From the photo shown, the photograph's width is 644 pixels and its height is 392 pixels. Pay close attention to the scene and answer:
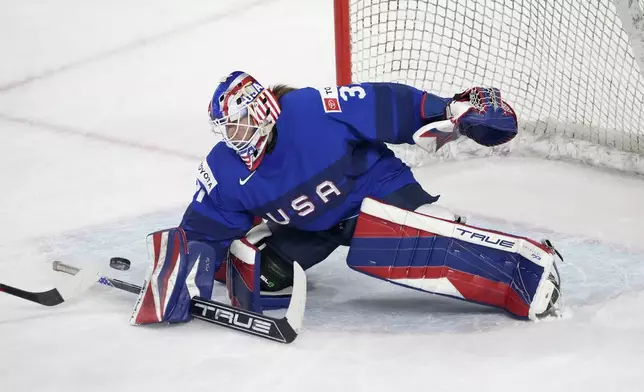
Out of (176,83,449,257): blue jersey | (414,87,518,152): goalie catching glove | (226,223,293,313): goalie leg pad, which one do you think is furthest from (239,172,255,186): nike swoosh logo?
(414,87,518,152): goalie catching glove

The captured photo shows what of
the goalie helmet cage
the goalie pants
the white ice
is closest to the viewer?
the white ice

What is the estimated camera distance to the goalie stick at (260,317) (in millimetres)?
2527

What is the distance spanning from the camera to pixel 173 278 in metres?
2.65

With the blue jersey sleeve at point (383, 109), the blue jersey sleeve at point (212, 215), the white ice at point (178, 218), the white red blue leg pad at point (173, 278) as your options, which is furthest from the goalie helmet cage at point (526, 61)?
the white red blue leg pad at point (173, 278)

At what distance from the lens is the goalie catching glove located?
2693mm

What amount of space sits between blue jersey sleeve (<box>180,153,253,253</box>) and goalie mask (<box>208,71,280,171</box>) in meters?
0.15

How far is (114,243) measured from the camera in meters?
3.35

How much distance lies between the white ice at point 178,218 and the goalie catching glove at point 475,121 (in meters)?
0.43

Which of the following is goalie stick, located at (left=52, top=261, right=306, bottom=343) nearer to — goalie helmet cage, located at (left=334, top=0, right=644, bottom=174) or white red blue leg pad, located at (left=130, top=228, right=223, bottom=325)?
white red blue leg pad, located at (left=130, top=228, right=223, bottom=325)

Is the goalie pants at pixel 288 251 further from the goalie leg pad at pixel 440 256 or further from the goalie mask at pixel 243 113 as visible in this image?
the goalie mask at pixel 243 113

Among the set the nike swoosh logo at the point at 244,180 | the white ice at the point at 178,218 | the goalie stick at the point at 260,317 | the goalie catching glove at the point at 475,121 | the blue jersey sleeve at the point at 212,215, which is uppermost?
the goalie catching glove at the point at 475,121

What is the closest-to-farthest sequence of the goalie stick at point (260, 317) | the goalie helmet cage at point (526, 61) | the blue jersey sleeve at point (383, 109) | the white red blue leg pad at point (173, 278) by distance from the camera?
the goalie stick at point (260, 317), the white red blue leg pad at point (173, 278), the blue jersey sleeve at point (383, 109), the goalie helmet cage at point (526, 61)

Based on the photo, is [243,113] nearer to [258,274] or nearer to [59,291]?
[258,274]

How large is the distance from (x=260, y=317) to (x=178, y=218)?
1060mm
